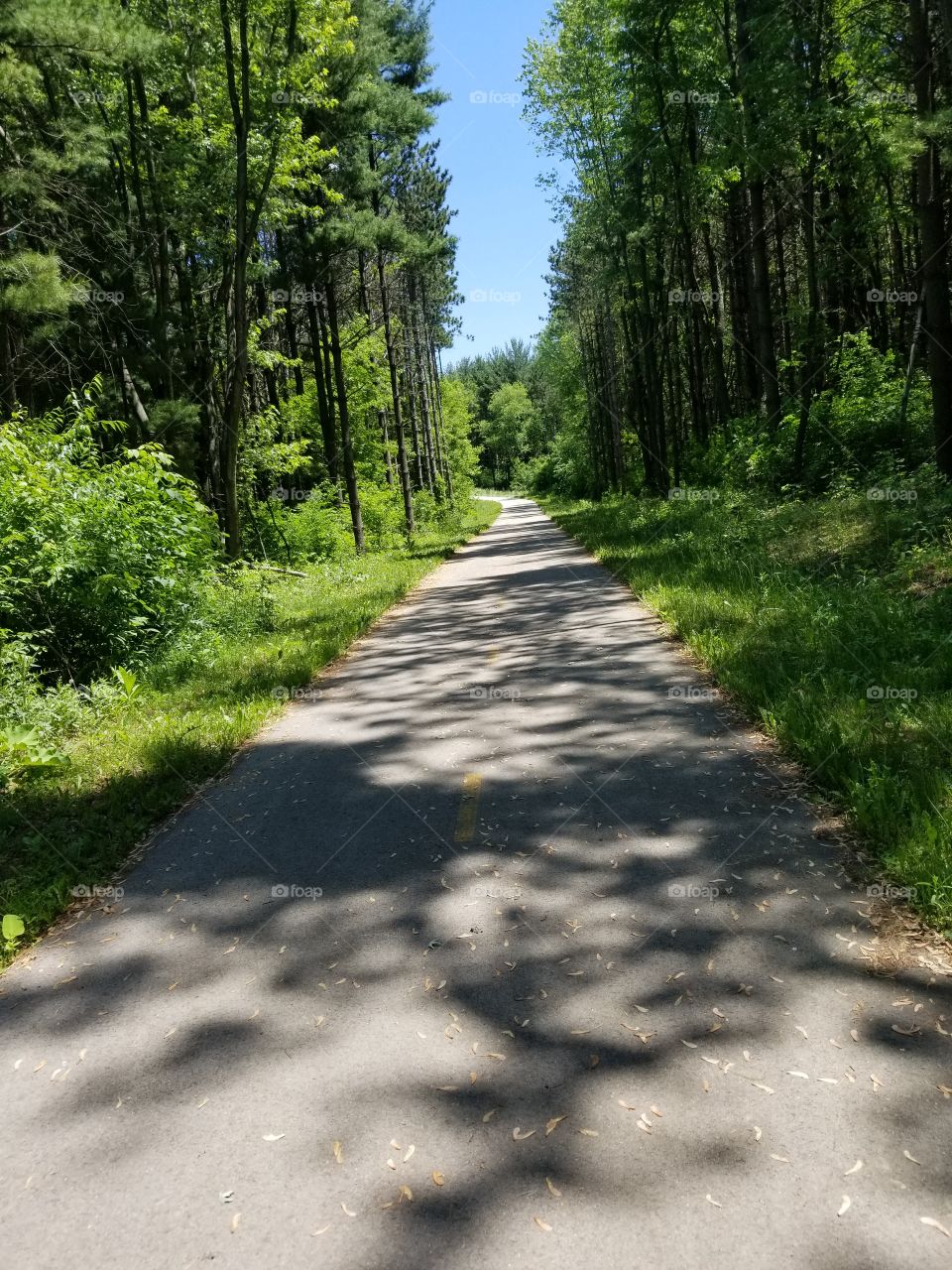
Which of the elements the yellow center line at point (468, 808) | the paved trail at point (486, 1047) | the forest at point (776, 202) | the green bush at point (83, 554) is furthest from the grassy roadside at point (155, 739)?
the forest at point (776, 202)

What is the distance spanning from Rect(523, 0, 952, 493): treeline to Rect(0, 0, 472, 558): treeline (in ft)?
20.0

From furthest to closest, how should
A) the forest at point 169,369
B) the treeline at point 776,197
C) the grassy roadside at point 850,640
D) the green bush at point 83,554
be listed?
the treeline at point 776,197 < the green bush at point 83,554 < the forest at point 169,369 < the grassy roadside at point 850,640

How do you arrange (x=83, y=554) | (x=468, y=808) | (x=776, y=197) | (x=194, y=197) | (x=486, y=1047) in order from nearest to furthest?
(x=486, y=1047)
(x=468, y=808)
(x=83, y=554)
(x=194, y=197)
(x=776, y=197)

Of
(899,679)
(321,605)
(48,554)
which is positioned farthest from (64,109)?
(899,679)

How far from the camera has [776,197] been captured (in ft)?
93.9

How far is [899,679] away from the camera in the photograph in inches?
252

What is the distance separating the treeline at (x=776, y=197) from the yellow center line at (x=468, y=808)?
9.41 metres

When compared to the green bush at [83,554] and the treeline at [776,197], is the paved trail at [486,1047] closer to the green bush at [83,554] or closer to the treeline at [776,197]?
the green bush at [83,554]

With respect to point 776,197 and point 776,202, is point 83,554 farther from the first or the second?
point 776,202

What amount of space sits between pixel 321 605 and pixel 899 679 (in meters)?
10.3

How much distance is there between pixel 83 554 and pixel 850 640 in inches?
320

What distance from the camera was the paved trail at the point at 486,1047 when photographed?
2309 millimetres

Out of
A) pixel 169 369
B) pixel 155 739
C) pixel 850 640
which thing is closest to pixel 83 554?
pixel 155 739

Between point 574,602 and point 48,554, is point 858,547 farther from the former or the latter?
point 48,554
